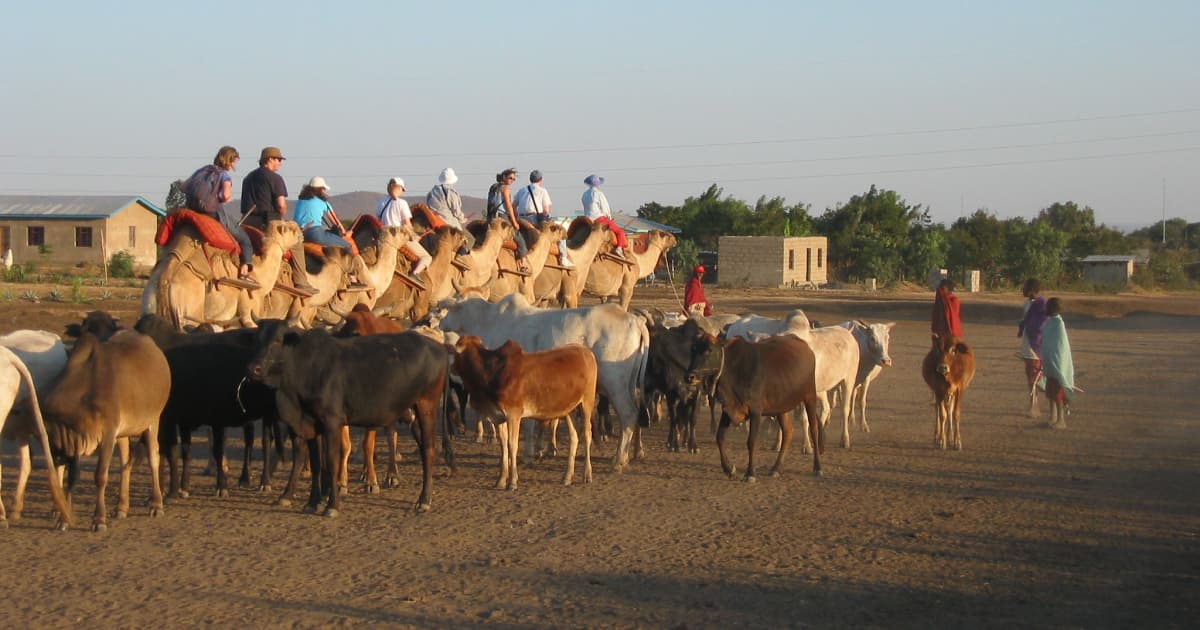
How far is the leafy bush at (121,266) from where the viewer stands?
51219 millimetres

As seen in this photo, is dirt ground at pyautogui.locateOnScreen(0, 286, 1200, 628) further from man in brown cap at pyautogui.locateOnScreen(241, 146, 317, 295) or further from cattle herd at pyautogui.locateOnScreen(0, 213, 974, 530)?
man in brown cap at pyautogui.locateOnScreen(241, 146, 317, 295)

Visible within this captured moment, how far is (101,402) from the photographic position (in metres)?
10.6

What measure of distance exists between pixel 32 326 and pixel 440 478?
54.7 feet

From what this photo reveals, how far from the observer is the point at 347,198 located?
126 metres

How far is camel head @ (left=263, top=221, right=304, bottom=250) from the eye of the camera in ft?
52.5

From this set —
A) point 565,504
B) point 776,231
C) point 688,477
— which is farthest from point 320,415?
point 776,231

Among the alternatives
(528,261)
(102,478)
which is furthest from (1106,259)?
(102,478)

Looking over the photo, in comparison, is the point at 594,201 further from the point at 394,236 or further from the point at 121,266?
the point at 121,266

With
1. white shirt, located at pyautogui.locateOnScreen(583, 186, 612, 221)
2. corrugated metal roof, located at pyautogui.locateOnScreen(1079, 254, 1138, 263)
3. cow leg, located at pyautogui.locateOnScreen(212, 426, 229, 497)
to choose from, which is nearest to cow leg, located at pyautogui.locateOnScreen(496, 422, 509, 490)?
cow leg, located at pyautogui.locateOnScreen(212, 426, 229, 497)

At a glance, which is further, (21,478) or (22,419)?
(21,478)

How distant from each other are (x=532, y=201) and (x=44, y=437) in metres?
13.1

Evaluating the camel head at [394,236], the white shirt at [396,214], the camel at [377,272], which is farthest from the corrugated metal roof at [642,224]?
the camel at [377,272]

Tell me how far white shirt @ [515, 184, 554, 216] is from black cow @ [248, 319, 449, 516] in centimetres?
1103

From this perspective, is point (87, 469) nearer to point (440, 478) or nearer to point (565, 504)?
point (440, 478)
